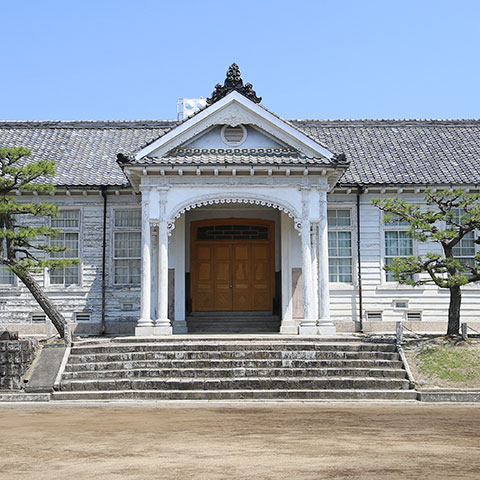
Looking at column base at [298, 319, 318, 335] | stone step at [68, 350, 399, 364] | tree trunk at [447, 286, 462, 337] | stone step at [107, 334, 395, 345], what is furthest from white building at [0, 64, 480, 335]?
tree trunk at [447, 286, 462, 337]

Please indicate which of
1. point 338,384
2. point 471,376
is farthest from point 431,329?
point 338,384

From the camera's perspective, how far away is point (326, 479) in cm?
559

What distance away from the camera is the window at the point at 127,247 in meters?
18.8

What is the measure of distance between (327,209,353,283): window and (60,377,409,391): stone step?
673cm

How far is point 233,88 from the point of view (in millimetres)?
16781

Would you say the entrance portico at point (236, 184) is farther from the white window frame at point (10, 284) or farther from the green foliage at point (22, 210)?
the white window frame at point (10, 284)

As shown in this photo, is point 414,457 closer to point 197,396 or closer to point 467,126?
point 197,396

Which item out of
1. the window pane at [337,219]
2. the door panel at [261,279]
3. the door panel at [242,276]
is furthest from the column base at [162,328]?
the window pane at [337,219]

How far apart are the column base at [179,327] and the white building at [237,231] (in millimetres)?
45

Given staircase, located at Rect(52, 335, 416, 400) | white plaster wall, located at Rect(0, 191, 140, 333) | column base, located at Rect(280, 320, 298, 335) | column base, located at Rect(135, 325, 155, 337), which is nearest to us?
staircase, located at Rect(52, 335, 416, 400)

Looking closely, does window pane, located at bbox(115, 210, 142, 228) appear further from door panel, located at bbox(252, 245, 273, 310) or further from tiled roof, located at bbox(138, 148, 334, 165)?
door panel, located at bbox(252, 245, 273, 310)

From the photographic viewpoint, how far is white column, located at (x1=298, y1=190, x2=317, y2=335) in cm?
1550

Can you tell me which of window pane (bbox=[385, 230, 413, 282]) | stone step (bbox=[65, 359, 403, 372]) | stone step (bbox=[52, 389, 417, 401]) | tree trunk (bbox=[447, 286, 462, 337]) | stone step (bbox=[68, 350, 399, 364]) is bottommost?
stone step (bbox=[52, 389, 417, 401])

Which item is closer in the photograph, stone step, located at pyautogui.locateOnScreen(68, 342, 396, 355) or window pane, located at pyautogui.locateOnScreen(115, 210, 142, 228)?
stone step, located at pyautogui.locateOnScreen(68, 342, 396, 355)
